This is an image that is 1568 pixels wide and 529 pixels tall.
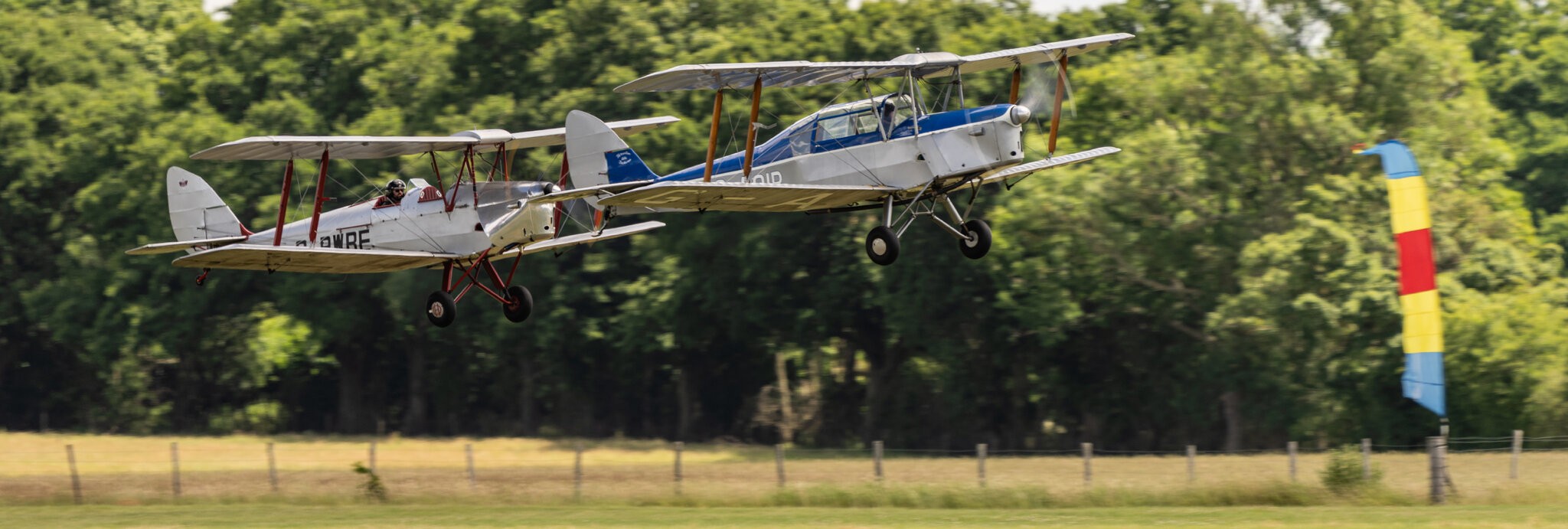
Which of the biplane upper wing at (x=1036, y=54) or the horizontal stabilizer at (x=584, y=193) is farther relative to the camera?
the biplane upper wing at (x=1036, y=54)

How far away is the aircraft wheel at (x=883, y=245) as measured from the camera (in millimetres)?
24312

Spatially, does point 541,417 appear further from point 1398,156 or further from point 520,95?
point 1398,156

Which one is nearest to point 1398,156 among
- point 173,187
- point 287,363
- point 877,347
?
point 173,187

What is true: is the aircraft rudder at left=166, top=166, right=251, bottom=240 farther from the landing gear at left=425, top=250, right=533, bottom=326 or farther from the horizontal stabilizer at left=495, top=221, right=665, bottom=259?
the horizontal stabilizer at left=495, top=221, right=665, bottom=259

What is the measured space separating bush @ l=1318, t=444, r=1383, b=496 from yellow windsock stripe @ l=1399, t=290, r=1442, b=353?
264 centimetres

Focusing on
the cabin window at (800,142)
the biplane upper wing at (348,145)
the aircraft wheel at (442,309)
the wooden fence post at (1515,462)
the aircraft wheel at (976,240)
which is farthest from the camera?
the wooden fence post at (1515,462)

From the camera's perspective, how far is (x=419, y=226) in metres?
28.3

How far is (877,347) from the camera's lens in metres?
56.8

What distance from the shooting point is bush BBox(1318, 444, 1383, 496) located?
104 feet

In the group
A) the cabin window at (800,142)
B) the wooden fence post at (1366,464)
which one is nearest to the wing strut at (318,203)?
the cabin window at (800,142)

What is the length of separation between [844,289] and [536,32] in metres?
13.4

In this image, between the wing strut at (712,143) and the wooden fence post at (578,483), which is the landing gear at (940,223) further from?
the wooden fence post at (578,483)

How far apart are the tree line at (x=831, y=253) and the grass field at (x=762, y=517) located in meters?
11.1

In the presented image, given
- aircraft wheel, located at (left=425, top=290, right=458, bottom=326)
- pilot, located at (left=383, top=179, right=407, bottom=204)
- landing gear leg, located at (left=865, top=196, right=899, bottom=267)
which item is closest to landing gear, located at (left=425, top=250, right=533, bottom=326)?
aircraft wheel, located at (left=425, top=290, right=458, bottom=326)
